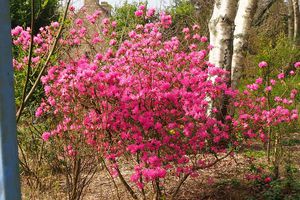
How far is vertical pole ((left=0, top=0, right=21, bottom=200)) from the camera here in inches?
41.3

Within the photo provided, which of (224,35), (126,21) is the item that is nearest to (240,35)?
(224,35)

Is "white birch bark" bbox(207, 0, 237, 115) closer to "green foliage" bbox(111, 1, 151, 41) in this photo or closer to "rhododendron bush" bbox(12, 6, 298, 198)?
"green foliage" bbox(111, 1, 151, 41)

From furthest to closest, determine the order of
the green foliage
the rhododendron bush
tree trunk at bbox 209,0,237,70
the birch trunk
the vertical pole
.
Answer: the birch trunk, tree trunk at bbox 209,0,237,70, the green foliage, the rhododendron bush, the vertical pole

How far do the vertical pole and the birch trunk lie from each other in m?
6.29

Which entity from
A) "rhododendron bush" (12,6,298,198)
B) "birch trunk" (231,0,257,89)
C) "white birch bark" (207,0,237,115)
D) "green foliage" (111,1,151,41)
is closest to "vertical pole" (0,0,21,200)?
"rhododendron bush" (12,6,298,198)

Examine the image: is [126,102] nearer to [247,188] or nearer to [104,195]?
[104,195]

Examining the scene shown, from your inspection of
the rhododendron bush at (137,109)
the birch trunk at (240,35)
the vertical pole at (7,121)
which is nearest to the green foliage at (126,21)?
the birch trunk at (240,35)

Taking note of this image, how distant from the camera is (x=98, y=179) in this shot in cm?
595

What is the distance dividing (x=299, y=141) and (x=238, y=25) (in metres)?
2.46

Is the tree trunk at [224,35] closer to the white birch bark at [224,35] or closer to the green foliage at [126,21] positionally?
the white birch bark at [224,35]

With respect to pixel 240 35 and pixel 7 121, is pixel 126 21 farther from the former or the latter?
pixel 7 121

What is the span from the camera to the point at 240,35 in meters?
7.16

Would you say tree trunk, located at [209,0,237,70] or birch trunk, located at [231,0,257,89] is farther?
birch trunk, located at [231,0,257,89]

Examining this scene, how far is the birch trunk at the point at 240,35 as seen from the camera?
7098 mm
